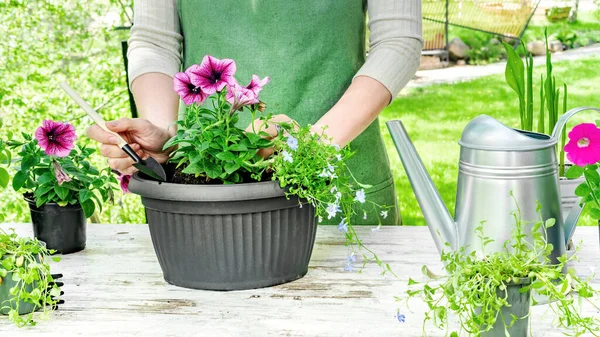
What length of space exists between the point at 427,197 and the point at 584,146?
0.24 m

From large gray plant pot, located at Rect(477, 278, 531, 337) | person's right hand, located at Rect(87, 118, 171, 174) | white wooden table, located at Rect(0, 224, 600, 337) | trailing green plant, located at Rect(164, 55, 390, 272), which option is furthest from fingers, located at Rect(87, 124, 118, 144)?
large gray plant pot, located at Rect(477, 278, 531, 337)

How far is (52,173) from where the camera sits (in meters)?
1.41

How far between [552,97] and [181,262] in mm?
732

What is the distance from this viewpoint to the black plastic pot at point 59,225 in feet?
4.64

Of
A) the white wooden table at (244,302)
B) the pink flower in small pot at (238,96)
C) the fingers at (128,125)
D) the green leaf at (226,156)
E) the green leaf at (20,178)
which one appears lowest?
the white wooden table at (244,302)

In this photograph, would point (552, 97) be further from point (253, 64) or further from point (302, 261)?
point (253, 64)

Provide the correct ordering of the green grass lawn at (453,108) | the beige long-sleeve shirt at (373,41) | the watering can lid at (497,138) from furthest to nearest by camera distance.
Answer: the green grass lawn at (453,108) < the beige long-sleeve shirt at (373,41) < the watering can lid at (497,138)

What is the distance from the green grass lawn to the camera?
5.90 m

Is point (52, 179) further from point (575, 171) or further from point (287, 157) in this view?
point (575, 171)

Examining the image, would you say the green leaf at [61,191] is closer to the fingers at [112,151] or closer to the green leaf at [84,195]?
the green leaf at [84,195]

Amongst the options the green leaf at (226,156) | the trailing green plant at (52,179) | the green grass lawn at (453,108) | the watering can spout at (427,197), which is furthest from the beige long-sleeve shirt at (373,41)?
the green grass lawn at (453,108)

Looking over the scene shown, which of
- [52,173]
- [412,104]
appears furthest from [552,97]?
[412,104]

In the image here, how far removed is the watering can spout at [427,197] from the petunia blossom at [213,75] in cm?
26

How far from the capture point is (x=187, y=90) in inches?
46.6
